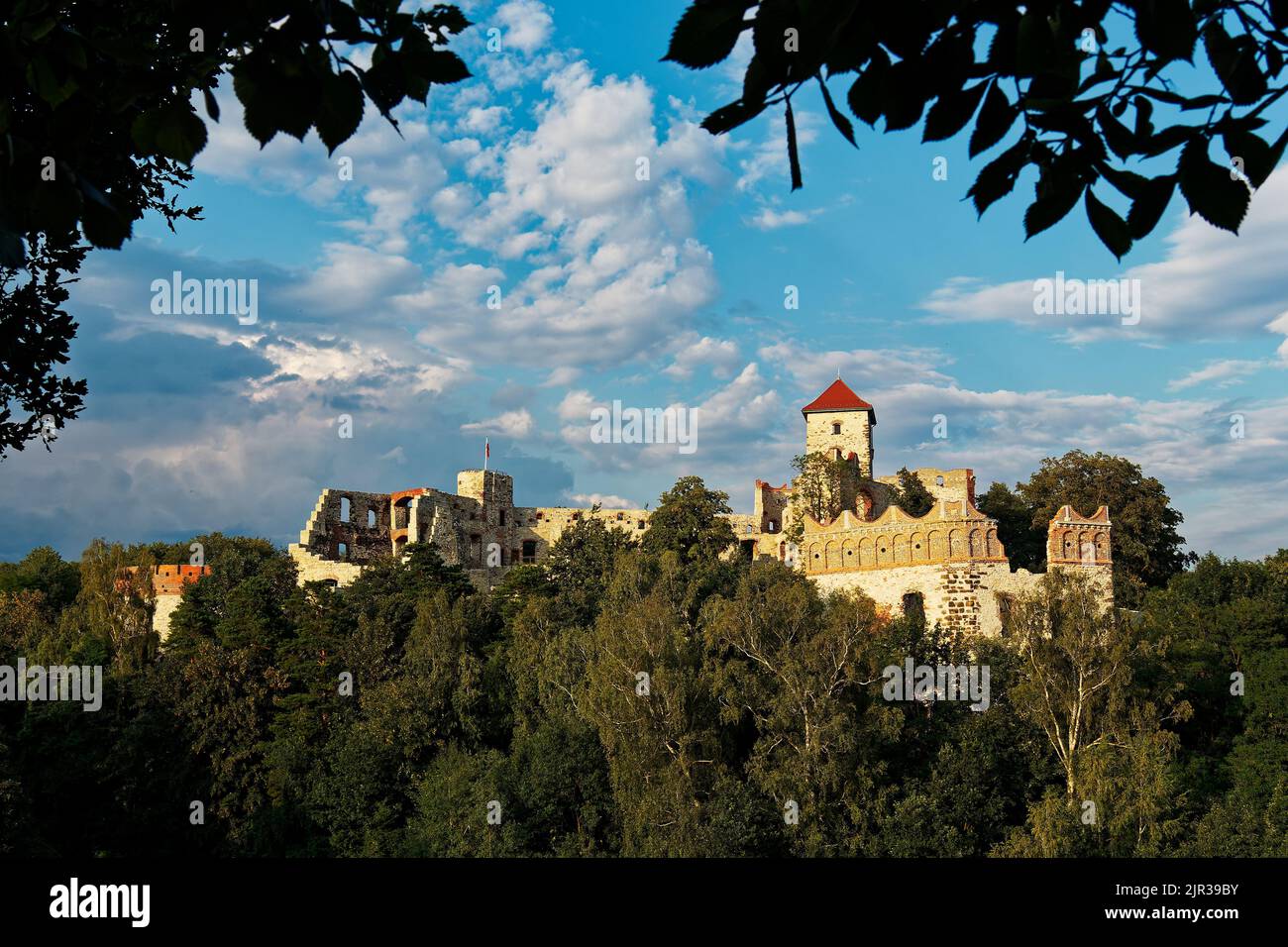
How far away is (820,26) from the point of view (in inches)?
107

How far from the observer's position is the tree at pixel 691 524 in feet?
156

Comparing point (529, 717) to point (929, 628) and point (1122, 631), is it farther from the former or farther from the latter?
point (1122, 631)

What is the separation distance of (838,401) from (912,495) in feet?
16.3

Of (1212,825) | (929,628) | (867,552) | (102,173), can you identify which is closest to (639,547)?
(867,552)

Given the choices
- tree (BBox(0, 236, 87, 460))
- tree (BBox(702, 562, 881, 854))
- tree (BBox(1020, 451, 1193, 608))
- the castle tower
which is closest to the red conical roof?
the castle tower

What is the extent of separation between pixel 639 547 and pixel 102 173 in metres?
41.7

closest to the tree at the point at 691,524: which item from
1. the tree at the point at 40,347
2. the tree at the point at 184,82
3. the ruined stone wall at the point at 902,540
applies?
the ruined stone wall at the point at 902,540

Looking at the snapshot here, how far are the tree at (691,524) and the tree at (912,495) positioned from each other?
7.32 meters

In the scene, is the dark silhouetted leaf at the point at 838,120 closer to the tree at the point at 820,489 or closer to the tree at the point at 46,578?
the tree at the point at 820,489

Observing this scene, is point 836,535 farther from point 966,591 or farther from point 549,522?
point 549,522

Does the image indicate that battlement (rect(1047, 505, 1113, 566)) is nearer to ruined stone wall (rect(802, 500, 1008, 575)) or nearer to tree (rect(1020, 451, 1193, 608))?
ruined stone wall (rect(802, 500, 1008, 575))

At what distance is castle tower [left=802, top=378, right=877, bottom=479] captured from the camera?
50344mm

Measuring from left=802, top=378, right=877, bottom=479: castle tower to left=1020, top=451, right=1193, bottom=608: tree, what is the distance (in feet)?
24.6
